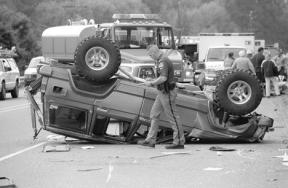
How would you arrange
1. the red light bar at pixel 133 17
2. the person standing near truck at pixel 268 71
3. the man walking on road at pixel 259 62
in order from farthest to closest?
the man walking on road at pixel 259 62 < the person standing near truck at pixel 268 71 < the red light bar at pixel 133 17

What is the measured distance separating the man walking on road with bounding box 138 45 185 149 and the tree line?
68.0 m

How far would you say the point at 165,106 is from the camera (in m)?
14.7

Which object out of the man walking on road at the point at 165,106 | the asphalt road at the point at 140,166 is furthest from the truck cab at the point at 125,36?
the man walking on road at the point at 165,106

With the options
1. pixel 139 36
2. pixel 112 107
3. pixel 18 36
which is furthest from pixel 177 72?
pixel 18 36

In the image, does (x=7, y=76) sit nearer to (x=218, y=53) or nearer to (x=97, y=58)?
(x=218, y=53)

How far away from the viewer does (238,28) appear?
129500 mm

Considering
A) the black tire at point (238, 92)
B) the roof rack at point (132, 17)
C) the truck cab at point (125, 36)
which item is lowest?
the black tire at point (238, 92)

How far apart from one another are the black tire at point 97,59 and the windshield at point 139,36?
26.7 feet

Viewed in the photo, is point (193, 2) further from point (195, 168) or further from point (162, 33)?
point (195, 168)

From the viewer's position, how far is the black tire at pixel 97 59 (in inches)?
610

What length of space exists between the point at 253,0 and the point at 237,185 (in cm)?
12489

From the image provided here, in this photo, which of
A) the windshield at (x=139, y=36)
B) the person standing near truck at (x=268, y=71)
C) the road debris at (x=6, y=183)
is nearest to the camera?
the road debris at (x=6, y=183)

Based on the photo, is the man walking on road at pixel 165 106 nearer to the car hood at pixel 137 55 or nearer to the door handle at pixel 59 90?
the door handle at pixel 59 90

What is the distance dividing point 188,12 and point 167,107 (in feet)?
353
